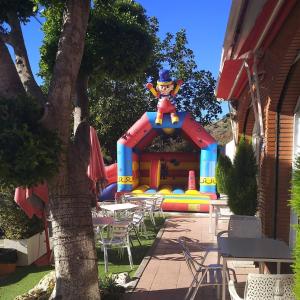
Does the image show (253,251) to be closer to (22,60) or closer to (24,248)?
(22,60)

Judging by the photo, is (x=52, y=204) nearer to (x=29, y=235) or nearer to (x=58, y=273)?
(x=58, y=273)

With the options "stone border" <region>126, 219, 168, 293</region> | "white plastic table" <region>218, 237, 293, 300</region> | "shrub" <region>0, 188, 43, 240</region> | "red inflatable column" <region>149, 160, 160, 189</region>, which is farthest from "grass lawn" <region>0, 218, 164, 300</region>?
"red inflatable column" <region>149, 160, 160, 189</region>

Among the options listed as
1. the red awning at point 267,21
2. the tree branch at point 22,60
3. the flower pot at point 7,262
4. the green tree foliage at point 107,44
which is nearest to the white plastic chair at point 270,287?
the red awning at point 267,21

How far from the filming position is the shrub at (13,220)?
6.92 metres

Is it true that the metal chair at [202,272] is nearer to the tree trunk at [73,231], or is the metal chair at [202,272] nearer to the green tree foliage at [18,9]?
the tree trunk at [73,231]

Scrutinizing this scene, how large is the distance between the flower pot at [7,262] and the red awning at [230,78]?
4.66 m

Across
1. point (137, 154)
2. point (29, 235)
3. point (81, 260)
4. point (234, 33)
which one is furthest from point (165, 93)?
point (81, 260)

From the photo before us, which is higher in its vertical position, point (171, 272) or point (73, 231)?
point (73, 231)

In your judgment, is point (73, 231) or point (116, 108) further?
point (116, 108)

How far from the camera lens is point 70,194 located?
3.87 m

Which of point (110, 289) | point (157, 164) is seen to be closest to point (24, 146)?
point (110, 289)

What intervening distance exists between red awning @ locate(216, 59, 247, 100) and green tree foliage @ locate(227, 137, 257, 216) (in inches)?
53.5

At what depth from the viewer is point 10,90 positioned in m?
3.55

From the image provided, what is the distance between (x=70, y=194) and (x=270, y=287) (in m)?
1.94
